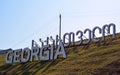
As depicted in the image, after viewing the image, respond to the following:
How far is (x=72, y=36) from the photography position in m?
47.1

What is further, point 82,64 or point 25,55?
point 25,55

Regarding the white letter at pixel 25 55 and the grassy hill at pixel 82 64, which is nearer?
the grassy hill at pixel 82 64

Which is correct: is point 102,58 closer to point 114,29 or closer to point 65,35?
point 114,29

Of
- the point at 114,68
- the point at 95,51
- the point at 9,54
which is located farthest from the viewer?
the point at 9,54

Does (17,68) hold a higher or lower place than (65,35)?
lower

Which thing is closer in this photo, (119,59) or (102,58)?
(119,59)

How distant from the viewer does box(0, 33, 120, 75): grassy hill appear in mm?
32256

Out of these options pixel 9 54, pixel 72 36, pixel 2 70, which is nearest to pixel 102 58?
pixel 72 36

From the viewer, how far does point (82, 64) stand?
3553 centimetres

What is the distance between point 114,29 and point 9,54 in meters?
16.8

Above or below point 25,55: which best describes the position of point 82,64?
below

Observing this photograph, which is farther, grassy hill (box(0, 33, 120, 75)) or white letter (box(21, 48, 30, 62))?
white letter (box(21, 48, 30, 62))

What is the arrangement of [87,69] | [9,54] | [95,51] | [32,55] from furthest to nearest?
[9,54]
[32,55]
[95,51]
[87,69]

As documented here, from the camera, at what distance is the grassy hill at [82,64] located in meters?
32.3
